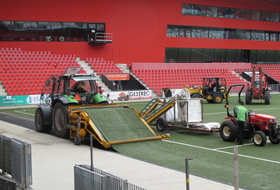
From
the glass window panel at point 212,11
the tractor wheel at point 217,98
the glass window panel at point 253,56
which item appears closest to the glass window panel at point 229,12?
the glass window panel at point 212,11

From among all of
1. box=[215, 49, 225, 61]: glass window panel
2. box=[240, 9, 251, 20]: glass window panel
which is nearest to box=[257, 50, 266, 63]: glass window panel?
box=[240, 9, 251, 20]: glass window panel

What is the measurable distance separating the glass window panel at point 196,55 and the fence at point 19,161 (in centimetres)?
3682

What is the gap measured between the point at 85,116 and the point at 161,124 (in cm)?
394

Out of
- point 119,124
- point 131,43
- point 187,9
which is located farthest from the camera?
point 187,9

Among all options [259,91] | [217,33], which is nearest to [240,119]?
[259,91]

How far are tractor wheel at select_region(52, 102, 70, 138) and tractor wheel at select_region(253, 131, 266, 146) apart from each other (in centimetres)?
596

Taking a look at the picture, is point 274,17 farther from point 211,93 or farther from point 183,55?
point 211,93

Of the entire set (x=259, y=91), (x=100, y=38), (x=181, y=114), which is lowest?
(x=181, y=114)

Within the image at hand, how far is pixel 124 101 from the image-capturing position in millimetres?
31938

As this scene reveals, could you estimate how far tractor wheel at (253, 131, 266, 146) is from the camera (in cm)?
1185

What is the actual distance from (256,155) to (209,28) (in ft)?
115

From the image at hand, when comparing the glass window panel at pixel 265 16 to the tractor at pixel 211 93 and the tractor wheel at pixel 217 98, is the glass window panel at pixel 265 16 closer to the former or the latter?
the tractor at pixel 211 93

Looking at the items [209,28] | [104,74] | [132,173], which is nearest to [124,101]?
[104,74]

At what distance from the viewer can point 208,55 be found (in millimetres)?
45094
